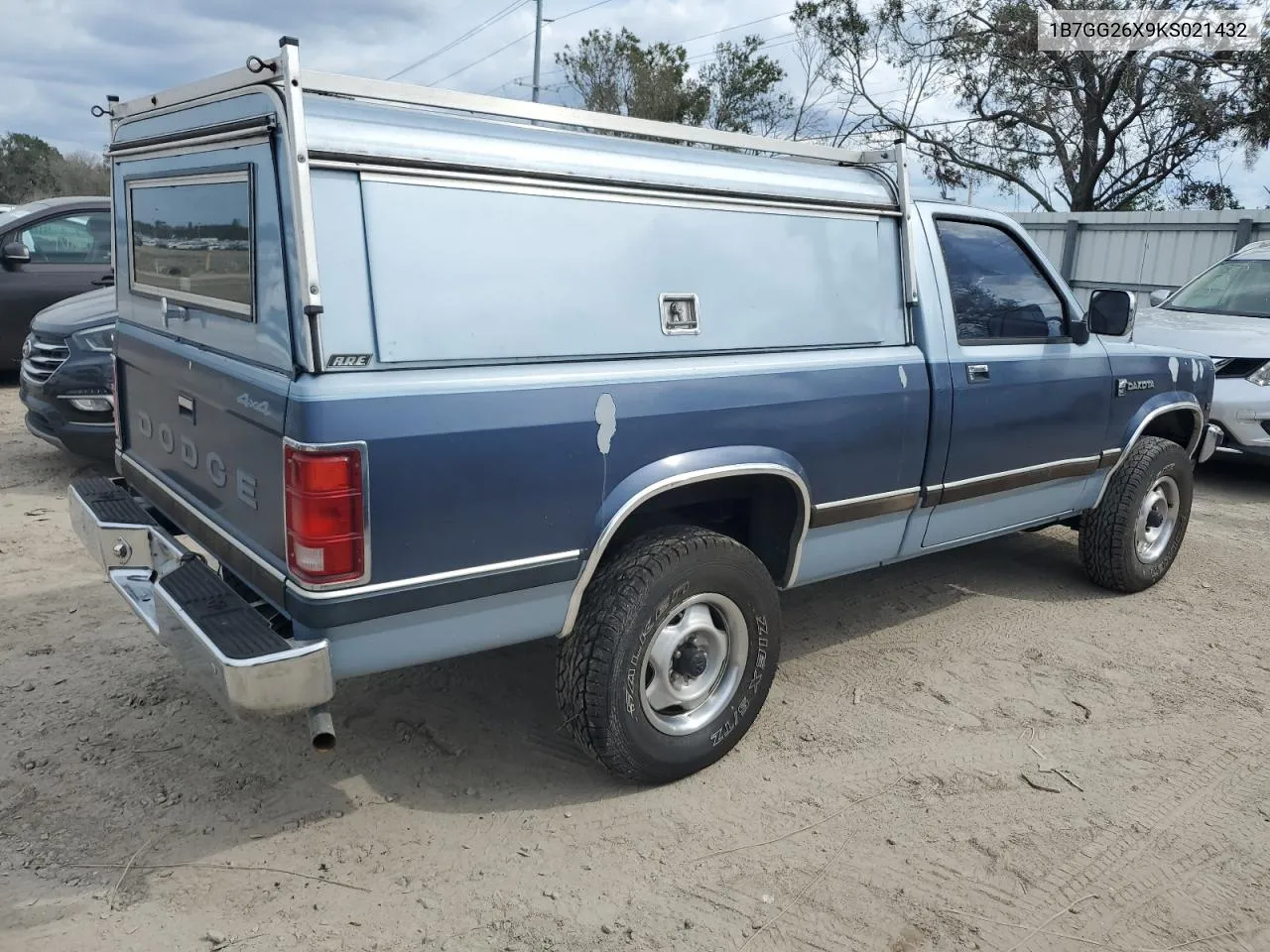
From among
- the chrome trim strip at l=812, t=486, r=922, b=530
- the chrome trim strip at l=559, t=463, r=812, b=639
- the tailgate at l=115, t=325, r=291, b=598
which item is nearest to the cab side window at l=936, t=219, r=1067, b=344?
the chrome trim strip at l=812, t=486, r=922, b=530

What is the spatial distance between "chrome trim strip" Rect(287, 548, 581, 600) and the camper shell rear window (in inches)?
32.0

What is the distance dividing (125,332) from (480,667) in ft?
6.11

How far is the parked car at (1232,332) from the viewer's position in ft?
24.8

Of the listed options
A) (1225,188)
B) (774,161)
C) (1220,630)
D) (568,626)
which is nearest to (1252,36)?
(1225,188)

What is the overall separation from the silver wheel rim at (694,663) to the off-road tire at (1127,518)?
2.58m

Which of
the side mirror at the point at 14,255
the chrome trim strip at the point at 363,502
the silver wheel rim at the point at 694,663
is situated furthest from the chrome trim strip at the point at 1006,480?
the side mirror at the point at 14,255

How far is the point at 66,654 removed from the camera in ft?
13.5

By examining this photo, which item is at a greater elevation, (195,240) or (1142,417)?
(195,240)

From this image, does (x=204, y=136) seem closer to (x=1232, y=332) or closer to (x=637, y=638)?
(x=637, y=638)

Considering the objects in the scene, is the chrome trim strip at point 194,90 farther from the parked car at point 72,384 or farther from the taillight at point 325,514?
the parked car at point 72,384

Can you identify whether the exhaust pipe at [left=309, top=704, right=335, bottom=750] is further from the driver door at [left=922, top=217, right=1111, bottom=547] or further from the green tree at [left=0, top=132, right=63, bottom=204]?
the green tree at [left=0, top=132, right=63, bottom=204]

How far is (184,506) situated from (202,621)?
30.3 inches

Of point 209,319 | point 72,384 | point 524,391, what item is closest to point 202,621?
point 209,319

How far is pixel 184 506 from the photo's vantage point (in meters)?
3.37
